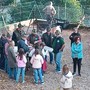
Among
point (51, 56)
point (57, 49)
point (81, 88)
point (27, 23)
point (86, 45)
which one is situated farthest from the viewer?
point (27, 23)

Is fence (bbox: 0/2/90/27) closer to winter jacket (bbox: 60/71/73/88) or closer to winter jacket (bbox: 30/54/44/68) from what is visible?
winter jacket (bbox: 30/54/44/68)

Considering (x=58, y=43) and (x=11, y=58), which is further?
(x=58, y=43)

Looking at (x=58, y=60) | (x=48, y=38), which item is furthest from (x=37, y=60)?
(x=48, y=38)

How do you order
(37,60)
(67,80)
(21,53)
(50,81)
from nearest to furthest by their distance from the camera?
1. (67,80)
2. (21,53)
3. (37,60)
4. (50,81)

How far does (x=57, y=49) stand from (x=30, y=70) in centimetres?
134

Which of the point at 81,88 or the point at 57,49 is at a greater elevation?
the point at 57,49

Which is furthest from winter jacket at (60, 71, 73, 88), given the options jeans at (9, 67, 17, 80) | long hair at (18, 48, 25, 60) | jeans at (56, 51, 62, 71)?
jeans at (56, 51, 62, 71)

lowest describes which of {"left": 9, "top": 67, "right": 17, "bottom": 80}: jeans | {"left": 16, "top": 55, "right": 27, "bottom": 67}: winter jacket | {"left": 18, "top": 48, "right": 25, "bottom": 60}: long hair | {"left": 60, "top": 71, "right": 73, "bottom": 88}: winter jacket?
{"left": 9, "top": 67, "right": 17, "bottom": 80}: jeans

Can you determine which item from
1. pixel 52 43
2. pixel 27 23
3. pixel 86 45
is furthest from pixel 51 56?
pixel 27 23

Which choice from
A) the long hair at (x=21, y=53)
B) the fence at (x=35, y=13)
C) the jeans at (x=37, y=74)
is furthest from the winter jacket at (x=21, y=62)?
the fence at (x=35, y=13)

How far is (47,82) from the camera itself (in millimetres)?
15547

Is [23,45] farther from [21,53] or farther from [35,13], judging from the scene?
[35,13]

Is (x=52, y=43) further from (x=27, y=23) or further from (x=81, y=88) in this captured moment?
(x=27, y=23)

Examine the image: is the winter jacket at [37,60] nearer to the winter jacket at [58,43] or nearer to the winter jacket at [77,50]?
the winter jacket at [58,43]
